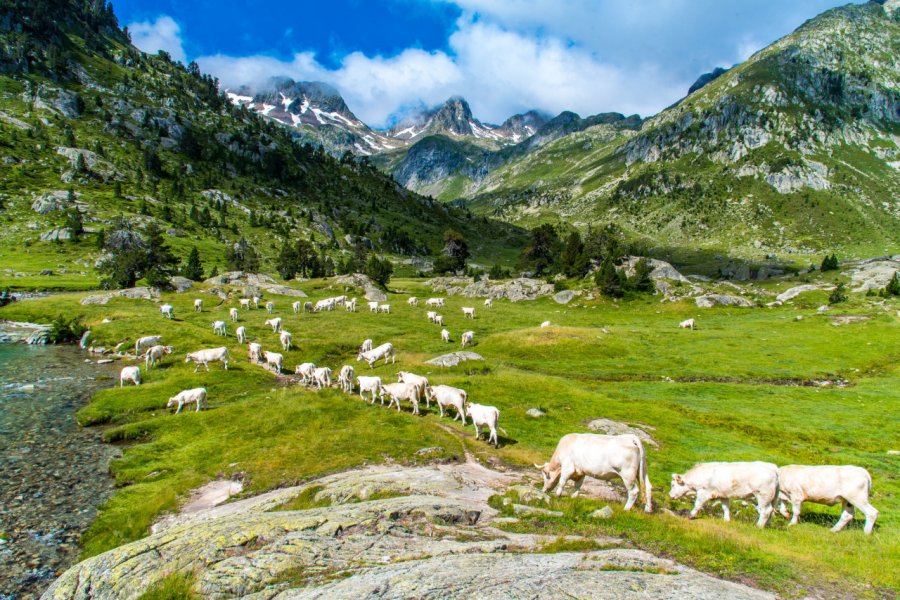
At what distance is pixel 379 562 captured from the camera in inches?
359

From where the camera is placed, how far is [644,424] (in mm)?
28422

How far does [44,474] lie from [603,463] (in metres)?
24.5

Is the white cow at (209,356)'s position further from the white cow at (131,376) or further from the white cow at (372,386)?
the white cow at (372,386)

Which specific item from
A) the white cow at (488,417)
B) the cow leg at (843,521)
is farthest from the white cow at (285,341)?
the cow leg at (843,521)

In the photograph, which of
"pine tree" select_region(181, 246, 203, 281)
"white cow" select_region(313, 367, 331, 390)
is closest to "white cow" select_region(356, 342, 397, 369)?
"white cow" select_region(313, 367, 331, 390)

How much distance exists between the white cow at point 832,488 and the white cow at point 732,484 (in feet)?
3.11

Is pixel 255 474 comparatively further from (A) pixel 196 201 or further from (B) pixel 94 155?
(B) pixel 94 155

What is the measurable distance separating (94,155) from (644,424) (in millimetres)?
209908

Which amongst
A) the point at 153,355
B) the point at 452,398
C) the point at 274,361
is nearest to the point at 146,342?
the point at 153,355

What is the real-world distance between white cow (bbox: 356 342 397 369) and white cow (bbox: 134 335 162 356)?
2069 centimetres

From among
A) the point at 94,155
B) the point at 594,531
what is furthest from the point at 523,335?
the point at 94,155

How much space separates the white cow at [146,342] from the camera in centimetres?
4229

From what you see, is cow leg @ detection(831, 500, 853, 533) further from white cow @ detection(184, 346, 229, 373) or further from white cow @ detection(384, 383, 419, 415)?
white cow @ detection(184, 346, 229, 373)

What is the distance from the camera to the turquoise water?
44.2 ft
